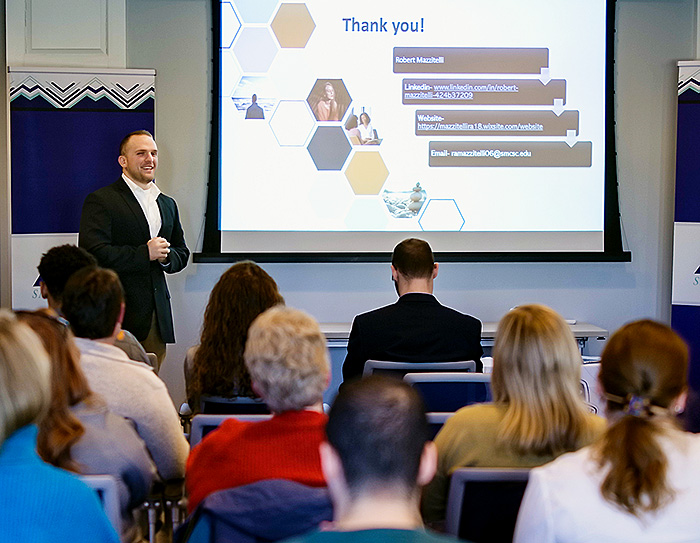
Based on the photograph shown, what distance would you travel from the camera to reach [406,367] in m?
2.79

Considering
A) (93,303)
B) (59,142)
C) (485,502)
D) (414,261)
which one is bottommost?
(485,502)

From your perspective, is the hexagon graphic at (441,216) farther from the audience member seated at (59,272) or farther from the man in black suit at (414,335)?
the audience member seated at (59,272)

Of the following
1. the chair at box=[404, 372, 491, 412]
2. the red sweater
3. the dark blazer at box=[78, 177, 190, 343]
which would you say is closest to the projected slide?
the dark blazer at box=[78, 177, 190, 343]

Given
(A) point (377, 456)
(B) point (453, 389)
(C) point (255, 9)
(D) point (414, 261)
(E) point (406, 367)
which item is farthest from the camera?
(C) point (255, 9)

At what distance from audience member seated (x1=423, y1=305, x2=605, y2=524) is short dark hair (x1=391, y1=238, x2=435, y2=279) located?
1360 mm

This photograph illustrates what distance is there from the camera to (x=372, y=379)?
3.68ft

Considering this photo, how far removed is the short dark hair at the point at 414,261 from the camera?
3.24 m

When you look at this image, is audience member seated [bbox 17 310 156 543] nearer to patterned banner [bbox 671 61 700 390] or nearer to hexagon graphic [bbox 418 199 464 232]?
Answer: hexagon graphic [bbox 418 199 464 232]

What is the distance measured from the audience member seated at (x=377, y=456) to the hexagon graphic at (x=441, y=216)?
3.80m

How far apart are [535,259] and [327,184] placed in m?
1.34

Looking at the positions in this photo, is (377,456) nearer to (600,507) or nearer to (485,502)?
(600,507)

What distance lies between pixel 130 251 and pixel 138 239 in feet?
0.52

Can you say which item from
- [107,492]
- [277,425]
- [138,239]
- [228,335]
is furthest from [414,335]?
[138,239]

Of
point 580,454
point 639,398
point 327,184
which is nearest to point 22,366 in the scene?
point 580,454
